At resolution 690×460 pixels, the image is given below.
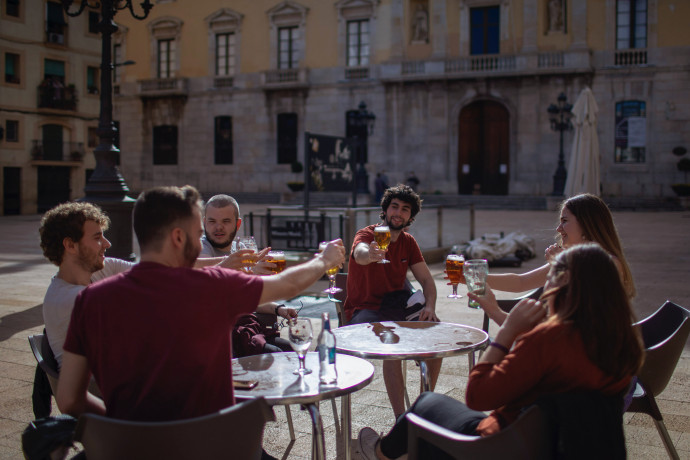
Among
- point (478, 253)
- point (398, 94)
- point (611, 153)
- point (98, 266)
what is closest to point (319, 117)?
point (398, 94)

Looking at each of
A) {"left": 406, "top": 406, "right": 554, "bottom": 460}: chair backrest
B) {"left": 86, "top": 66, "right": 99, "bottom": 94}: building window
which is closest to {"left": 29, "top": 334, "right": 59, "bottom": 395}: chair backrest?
{"left": 406, "top": 406, "right": 554, "bottom": 460}: chair backrest

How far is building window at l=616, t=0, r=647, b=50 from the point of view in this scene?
1041 inches

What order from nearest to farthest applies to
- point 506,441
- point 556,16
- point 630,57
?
point 506,441 → point 630,57 → point 556,16

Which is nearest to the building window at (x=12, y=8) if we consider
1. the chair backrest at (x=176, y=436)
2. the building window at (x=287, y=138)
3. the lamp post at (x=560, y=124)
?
the building window at (x=287, y=138)

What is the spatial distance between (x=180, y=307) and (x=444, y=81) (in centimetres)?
2762

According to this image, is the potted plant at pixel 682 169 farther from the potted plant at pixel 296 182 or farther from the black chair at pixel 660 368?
the black chair at pixel 660 368

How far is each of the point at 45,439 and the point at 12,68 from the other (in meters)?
32.5

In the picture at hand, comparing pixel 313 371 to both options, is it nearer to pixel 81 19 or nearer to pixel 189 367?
pixel 189 367

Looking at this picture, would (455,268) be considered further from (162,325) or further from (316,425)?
(162,325)

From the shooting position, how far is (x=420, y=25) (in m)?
29.6

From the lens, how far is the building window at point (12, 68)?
30.3 m

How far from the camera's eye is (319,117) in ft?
102

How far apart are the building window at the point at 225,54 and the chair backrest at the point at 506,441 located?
1274 inches

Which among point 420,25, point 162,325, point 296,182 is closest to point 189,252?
point 162,325
